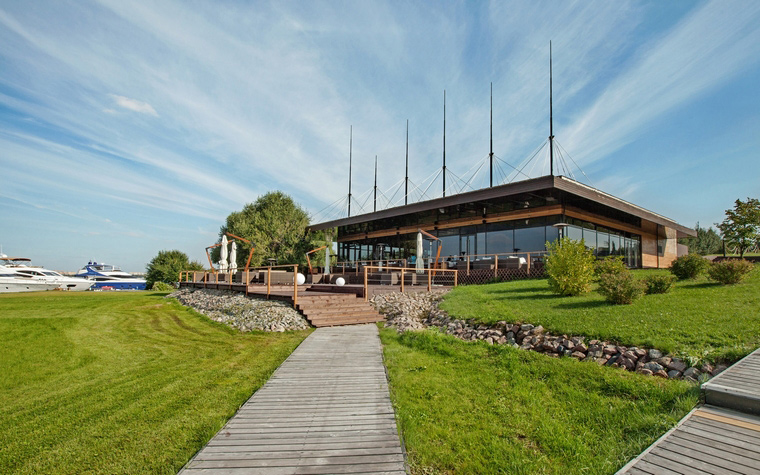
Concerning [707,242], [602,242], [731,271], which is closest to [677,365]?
[731,271]

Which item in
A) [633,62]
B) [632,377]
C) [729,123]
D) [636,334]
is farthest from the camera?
[633,62]

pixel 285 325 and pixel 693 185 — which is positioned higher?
pixel 693 185

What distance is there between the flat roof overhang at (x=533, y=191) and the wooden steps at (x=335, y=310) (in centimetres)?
941

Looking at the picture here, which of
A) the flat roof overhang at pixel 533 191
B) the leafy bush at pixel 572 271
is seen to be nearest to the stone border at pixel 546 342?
the leafy bush at pixel 572 271

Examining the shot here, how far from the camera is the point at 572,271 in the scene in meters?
9.85

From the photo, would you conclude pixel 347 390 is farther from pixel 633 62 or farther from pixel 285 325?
→ pixel 633 62

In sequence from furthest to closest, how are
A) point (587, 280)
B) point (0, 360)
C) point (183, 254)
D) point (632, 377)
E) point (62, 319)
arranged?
point (183, 254) < point (62, 319) < point (587, 280) < point (0, 360) < point (632, 377)

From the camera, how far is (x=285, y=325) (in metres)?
10.1

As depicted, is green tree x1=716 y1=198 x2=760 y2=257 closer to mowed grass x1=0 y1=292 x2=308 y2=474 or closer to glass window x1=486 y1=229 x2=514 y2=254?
glass window x1=486 y1=229 x2=514 y2=254

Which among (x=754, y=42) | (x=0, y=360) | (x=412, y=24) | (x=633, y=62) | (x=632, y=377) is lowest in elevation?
(x=0, y=360)

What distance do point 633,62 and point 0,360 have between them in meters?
21.5

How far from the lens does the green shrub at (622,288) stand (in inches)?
316

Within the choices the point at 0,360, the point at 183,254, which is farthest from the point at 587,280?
the point at 183,254

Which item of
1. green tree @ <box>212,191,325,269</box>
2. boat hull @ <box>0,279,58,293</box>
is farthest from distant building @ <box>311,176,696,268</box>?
boat hull @ <box>0,279,58,293</box>
